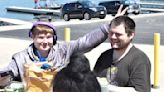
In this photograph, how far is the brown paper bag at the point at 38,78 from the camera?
9.75ft

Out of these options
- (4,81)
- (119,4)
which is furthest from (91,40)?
(119,4)

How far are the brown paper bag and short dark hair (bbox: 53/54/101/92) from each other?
84 centimetres

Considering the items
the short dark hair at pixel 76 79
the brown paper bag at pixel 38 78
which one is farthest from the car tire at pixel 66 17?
the short dark hair at pixel 76 79

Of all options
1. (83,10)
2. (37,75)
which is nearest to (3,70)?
(37,75)

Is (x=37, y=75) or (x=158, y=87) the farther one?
(x=158, y=87)

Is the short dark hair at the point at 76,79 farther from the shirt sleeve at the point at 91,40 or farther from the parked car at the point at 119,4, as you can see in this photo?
the parked car at the point at 119,4

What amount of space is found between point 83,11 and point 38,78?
32258 millimetres

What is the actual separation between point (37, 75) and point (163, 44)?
14.2m

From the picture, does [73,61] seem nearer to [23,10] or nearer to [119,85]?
[119,85]

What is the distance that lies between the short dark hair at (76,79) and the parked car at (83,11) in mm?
32490

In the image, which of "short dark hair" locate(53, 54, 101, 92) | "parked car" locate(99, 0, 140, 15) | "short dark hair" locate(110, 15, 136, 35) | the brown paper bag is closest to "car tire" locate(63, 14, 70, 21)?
"parked car" locate(99, 0, 140, 15)

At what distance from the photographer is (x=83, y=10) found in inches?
1383

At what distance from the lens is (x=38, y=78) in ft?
9.77

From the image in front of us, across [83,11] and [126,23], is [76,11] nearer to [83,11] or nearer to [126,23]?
[83,11]
